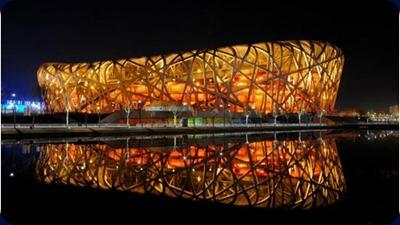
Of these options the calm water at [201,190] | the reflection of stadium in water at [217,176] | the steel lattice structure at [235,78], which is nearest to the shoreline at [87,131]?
the reflection of stadium in water at [217,176]

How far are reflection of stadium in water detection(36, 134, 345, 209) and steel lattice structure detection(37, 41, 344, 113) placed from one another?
50887 millimetres

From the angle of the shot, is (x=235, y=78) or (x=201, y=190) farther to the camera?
(x=235, y=78)

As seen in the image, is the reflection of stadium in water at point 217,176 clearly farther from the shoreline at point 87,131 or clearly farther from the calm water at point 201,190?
the shoreline at point 87,131

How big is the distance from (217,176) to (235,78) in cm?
5774

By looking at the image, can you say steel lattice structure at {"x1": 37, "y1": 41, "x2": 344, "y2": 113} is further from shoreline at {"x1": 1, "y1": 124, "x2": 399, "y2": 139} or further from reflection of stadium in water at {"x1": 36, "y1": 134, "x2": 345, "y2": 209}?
reflection of stadium in water at {"x1": 36, "y1": 134, "x2": 345, "y2": 209}

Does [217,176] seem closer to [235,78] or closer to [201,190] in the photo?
[201,190]

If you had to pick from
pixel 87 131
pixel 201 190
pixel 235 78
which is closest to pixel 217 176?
pixel 201 190

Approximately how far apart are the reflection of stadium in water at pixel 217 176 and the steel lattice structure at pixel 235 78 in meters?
50.9

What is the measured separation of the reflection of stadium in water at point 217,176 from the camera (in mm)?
→ 9523

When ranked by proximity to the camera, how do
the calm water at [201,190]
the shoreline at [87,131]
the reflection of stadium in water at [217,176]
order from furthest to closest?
the shoreline at [87,131] < the reflection of stadium in water at [217,176] < the calm water at [201,190]

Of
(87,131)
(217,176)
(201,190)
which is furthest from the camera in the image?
(87,131)

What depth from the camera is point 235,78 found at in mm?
69438

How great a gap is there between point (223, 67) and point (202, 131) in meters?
26.1

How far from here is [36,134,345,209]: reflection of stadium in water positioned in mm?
9523
